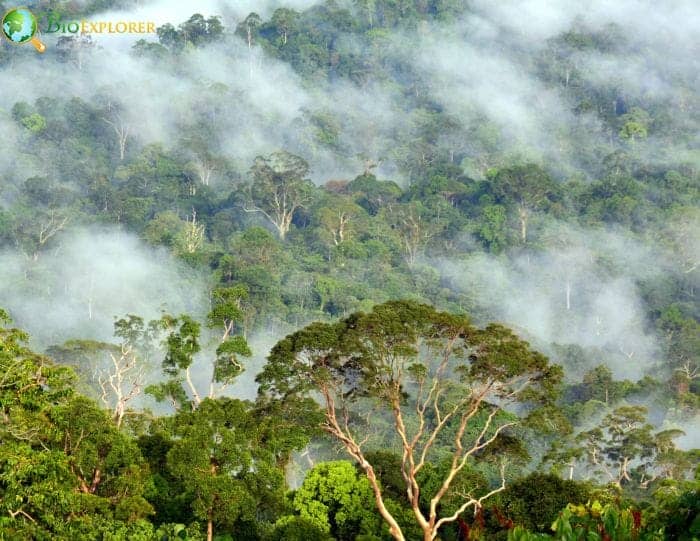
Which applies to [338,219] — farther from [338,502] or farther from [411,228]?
[338,502]

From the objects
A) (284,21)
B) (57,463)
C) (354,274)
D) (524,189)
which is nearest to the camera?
(57,463)

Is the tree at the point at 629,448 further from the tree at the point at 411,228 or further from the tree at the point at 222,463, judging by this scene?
the tree at the point at 411,228

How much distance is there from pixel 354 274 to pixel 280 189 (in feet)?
43.3

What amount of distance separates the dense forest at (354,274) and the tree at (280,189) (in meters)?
0.26

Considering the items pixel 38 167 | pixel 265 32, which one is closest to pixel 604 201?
pixel 38 167

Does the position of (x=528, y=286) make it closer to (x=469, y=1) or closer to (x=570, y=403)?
(x=570, y=403)

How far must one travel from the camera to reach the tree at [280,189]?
3159 inches

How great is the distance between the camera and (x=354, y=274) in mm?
71312

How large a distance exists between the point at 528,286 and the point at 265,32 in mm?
64244

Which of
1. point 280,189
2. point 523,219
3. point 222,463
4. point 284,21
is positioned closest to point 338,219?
point 280,189

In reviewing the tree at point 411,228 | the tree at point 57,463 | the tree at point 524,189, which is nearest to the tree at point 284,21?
the tree at point 524,189

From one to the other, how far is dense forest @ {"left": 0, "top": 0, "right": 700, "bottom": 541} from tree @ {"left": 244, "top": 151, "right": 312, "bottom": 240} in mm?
262

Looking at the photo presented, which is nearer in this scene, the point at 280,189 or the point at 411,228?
the point at 411,228

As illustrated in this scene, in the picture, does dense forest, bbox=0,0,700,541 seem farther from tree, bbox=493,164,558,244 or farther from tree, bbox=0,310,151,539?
tree, bbox=493,164,558,244
